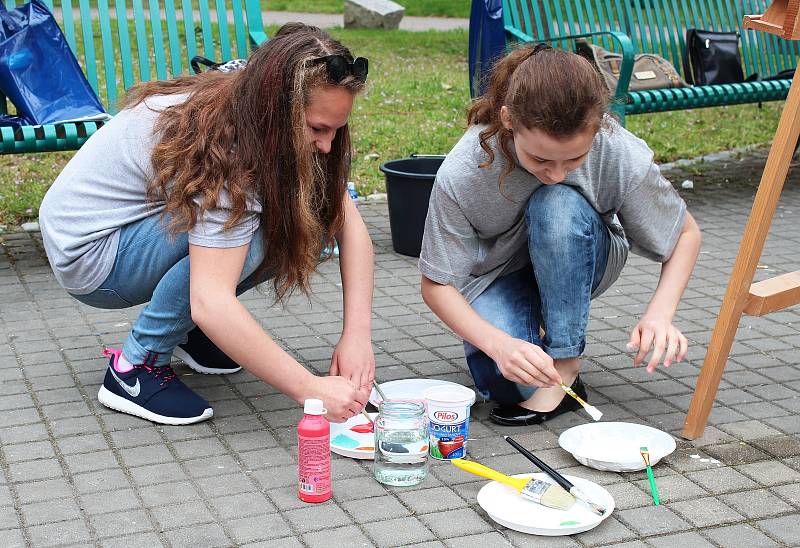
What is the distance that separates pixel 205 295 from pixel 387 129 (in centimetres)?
474

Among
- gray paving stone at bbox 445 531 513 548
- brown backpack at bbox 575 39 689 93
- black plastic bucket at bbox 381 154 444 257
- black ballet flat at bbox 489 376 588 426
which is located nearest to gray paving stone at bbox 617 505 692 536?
gray paving stone at bbox 445 531 513 548

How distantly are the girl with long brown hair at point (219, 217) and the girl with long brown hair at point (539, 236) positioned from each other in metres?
0.28

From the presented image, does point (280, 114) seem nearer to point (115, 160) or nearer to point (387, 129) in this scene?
point (115, 160)

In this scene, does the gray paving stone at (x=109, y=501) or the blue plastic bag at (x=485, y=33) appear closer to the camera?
the gray paving stone at (x=109, y=501)

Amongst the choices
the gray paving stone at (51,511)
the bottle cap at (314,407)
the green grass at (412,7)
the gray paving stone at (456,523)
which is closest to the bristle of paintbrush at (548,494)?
the gray paving stone at (456,523)

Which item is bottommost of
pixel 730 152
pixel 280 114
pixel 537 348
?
pixel 730 152

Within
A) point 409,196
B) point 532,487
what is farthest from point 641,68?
point 532,487

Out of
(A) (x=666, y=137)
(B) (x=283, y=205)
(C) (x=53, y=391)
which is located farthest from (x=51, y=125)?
(A) (x=666, y=137)

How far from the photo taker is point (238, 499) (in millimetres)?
2604

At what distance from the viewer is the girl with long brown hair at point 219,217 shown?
2666 mm

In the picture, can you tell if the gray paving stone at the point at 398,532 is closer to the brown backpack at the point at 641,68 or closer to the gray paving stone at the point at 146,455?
the gray paving stone at the point at 146,455

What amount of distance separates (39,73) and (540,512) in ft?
10.4

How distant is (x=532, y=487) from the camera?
2.56 metres

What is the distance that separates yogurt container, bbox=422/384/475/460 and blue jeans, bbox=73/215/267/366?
0.62 meters
